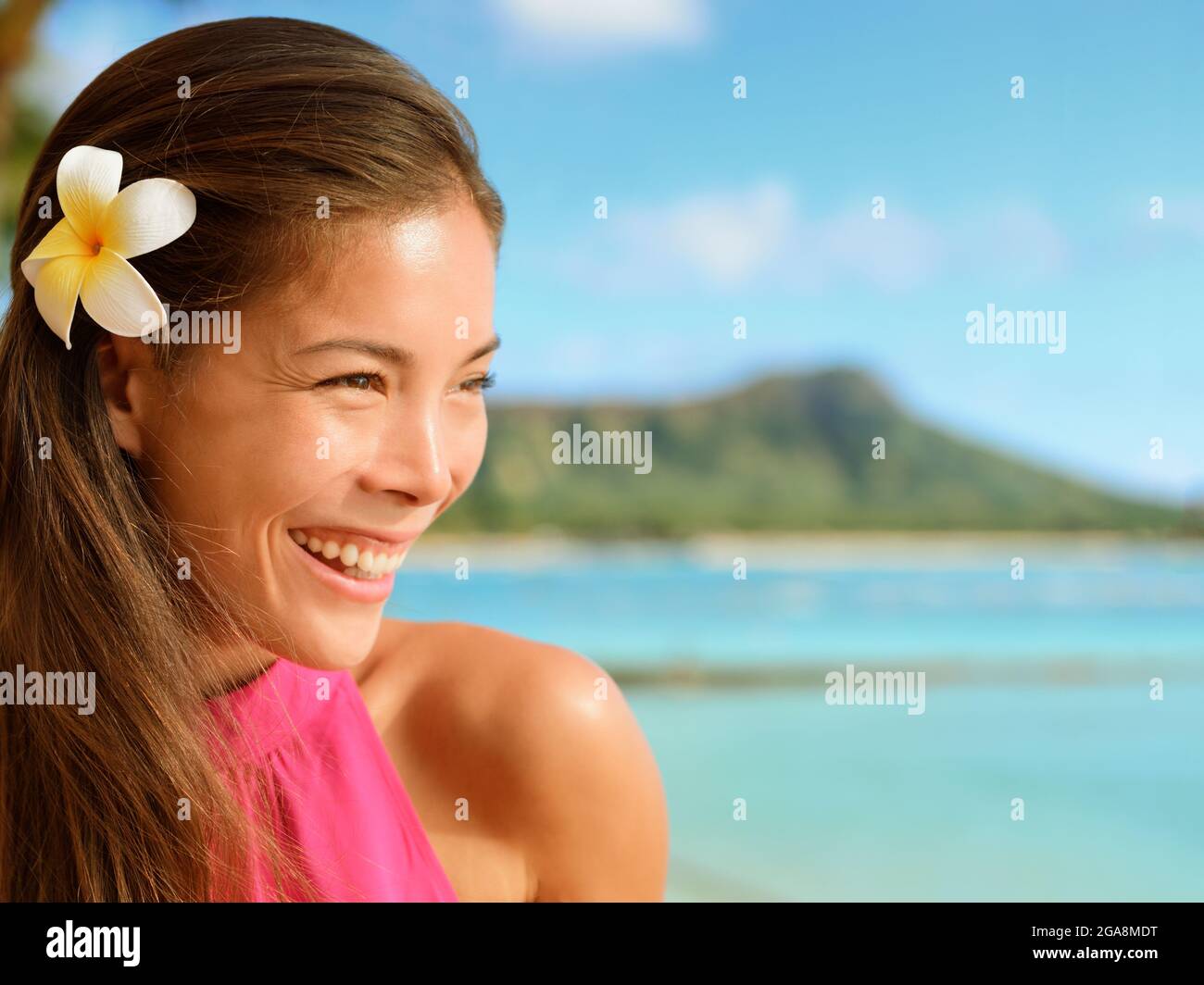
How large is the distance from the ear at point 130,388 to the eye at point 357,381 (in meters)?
0.18

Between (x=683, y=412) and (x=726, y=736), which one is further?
(x=683, y=412)

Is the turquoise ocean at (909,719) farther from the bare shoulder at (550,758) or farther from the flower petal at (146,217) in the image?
the flower petal at (146,217)

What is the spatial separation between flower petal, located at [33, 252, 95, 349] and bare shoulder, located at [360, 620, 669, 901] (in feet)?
1.62

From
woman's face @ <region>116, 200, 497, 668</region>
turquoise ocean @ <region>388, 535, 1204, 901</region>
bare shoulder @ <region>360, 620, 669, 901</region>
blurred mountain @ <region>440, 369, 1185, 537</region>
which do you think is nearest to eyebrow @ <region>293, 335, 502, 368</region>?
woman's face @ <region>116, 200, 497, 668</region>

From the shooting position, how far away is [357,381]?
103 cm

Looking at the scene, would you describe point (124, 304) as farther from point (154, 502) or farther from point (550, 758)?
point (550, 758)

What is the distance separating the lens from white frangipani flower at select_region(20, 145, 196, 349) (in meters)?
1.04

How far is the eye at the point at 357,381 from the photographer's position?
1.02 metres

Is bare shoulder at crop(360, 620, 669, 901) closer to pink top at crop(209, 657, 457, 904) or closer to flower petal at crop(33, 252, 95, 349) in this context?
pink top at crop(209, 657, 457, 904)

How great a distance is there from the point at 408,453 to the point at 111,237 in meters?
0.35

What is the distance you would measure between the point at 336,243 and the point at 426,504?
10.1 inches

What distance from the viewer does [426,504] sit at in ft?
3.54
